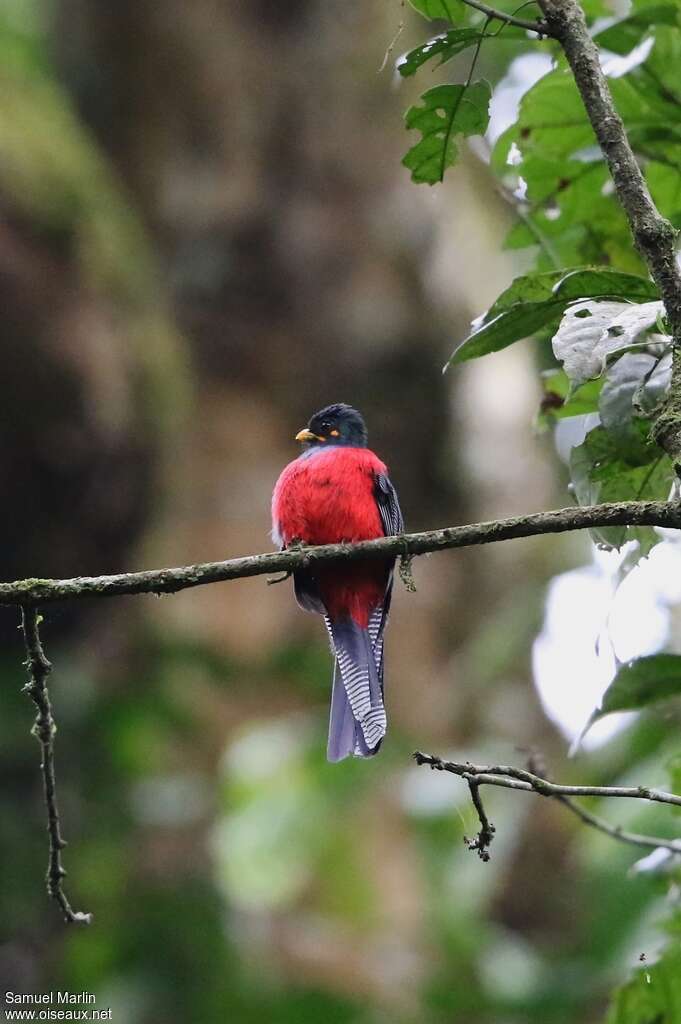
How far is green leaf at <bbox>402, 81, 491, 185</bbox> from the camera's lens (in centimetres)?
238

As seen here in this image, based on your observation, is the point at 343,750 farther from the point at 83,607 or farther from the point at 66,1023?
the point at 83,607

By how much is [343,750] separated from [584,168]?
1407 mm

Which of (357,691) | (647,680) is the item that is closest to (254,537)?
(357,691)

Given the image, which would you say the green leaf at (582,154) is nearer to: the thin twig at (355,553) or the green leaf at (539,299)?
the green leaf at (539,299)

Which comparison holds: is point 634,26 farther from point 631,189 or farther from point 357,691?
point 357,691

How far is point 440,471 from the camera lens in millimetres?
7766

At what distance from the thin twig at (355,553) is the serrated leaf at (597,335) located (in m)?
0.21

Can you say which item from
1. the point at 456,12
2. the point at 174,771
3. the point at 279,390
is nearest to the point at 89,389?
the point at 279,390

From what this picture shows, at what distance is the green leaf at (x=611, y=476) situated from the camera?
86.7 inches

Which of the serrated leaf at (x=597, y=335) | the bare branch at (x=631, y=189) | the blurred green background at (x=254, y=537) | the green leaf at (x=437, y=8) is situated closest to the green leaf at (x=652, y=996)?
the bare branch at (x=631, y=189)

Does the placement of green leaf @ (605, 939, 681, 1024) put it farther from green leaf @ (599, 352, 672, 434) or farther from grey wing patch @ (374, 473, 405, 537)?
grey wing patch @ (374, 473, 405, 537)

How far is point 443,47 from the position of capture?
7.32ft

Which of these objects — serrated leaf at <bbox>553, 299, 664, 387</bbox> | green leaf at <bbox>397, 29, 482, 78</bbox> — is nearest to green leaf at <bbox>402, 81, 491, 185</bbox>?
green leaf at <bbox>397, 29, 482, 78</bbox>

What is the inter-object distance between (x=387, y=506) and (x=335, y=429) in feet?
2.31
